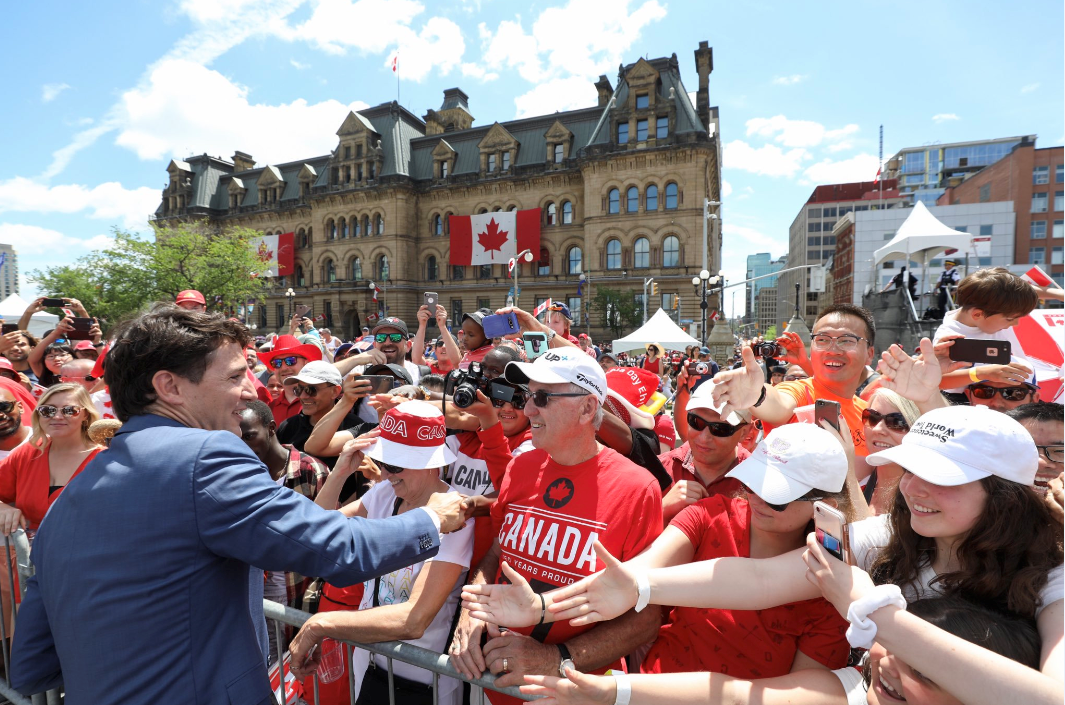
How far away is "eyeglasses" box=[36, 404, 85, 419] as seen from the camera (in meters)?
3.30

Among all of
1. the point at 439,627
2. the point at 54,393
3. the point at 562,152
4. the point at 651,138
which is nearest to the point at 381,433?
the point at 439,627

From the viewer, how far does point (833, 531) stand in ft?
5.10

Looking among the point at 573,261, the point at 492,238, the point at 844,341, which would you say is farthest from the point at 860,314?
the point at 492,238

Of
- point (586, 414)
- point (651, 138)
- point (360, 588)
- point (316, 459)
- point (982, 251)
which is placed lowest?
point (360, 588)

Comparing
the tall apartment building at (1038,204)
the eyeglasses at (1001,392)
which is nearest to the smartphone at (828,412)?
the eyeglasses at (1001,392)

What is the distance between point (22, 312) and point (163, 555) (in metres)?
12.5

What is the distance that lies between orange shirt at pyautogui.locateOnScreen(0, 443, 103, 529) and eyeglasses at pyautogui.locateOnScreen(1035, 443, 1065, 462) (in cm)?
526

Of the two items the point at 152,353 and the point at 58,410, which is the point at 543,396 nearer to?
the point at 152,353

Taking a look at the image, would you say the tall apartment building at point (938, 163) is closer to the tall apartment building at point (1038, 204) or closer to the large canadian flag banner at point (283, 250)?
the tall apartment building at point (1038, 204)

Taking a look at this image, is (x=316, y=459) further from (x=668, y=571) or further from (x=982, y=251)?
(x=982, y=251)

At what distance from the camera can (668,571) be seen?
71.9 inches

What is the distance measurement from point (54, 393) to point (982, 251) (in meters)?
72.8

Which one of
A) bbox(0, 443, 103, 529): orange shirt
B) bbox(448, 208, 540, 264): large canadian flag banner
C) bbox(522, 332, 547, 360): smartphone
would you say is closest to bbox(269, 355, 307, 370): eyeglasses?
bbox(0, 443, 103, 529): orange shirt

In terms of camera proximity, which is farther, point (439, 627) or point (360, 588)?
point (360, 588)
